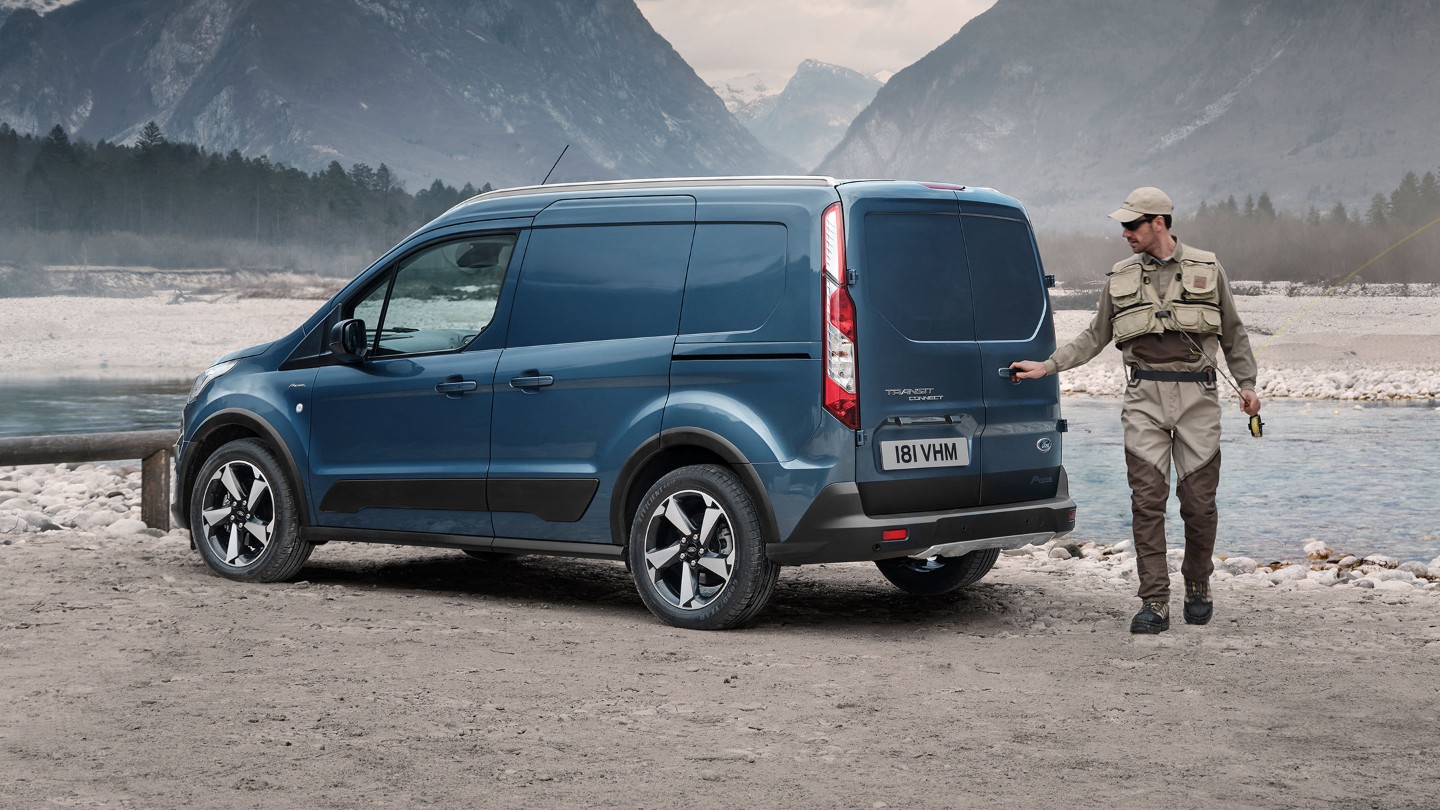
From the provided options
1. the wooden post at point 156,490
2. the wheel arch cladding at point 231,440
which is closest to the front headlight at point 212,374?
the wheel arch cladding at point 231,440

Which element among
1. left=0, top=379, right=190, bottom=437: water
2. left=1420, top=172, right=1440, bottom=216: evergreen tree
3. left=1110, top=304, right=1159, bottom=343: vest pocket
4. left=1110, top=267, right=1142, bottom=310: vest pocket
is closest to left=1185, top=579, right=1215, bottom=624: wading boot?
left=1110, top=304, right=1159, bottom=343: vest pocket

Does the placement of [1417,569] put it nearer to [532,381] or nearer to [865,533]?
[865,533]

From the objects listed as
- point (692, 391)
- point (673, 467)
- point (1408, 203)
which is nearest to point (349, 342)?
point (673, 467)

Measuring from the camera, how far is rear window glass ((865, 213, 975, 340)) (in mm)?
6922

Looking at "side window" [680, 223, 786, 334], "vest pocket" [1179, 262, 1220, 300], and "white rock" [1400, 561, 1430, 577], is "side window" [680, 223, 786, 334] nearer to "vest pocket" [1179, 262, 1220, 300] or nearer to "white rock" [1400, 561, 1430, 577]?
"vest pocket" [1179, 262, 1220, 300]

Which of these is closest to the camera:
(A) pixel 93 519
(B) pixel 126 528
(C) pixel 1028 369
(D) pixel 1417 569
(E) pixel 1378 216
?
(C) pixel 1028 369

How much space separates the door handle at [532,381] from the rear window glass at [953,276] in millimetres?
1683

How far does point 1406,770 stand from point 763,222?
3444mm

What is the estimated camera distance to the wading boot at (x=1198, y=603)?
7539 millimetres

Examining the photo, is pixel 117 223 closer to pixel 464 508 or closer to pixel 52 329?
pixel 52 329

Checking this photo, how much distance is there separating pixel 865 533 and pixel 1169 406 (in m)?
1.52

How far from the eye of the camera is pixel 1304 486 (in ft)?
61.0

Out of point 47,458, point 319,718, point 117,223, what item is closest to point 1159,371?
point 319,718

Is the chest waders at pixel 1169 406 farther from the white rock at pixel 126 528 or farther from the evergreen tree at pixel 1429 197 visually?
the evergreen tree at pixel 1429 197
